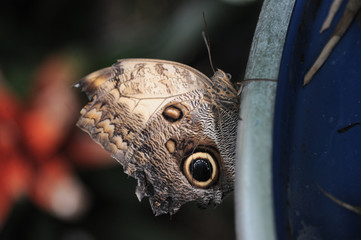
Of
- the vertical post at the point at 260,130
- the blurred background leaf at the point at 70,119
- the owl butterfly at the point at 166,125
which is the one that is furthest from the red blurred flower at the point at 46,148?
the vertical post at the point at 260,130

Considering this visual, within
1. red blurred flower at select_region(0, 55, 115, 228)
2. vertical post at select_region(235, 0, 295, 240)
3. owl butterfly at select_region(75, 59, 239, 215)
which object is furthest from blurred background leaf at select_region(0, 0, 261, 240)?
vertical post at select_region(235, 0, 295, 240)

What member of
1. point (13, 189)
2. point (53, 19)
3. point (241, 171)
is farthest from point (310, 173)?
point (53, 19)

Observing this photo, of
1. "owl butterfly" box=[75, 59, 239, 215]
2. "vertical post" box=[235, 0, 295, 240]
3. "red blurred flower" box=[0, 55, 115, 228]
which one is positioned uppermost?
"vertical post" box=[235, 0, 295, 240]

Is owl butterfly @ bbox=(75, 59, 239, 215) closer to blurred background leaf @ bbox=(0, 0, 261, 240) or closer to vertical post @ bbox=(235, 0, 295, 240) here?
vertical post @ bbox=(235, 0, 295, 240)

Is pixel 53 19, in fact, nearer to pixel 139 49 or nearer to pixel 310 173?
pixel 139 49

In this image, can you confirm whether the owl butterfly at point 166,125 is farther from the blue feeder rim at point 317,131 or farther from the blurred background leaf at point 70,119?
the blurred background leaf at point 70,119

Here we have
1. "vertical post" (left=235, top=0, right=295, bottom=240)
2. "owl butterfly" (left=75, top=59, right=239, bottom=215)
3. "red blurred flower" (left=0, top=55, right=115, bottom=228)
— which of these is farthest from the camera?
"red blurred flower" (left=0, top=55, right=115, bottom=228)

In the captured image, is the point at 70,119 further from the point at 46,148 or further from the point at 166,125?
the point at 166,125

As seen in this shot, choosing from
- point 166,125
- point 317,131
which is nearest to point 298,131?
point 317,131
